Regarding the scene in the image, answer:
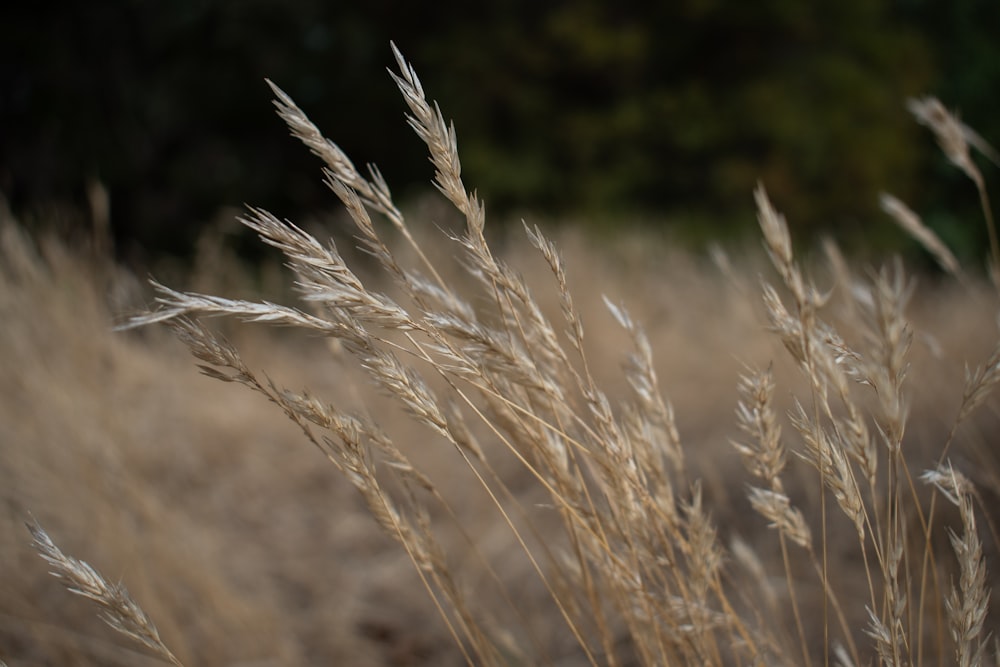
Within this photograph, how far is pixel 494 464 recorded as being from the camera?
9.80 feet

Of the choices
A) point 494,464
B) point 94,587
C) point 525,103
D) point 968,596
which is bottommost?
point 494,464

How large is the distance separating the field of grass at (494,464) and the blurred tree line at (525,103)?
8.39 feet

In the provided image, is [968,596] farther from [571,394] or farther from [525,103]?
[525,103]

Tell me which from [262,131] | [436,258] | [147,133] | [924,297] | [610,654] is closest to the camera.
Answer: [610,654]

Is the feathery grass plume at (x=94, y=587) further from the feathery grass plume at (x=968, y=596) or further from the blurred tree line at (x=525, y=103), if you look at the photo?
the blurred tree line at (x=525, y=103)

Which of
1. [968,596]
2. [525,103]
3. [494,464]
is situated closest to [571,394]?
[968,596]

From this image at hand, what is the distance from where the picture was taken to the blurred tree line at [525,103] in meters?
6.45

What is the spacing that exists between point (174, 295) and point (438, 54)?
675 centimetres

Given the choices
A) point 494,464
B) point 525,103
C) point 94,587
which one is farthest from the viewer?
point 525,103

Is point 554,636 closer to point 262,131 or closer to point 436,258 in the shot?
point 436,258

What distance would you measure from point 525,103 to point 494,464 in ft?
16.2

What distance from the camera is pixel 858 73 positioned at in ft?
25.4

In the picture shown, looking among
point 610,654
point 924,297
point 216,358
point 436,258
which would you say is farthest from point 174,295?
point 924,297

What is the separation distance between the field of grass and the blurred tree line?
8.39 feet
